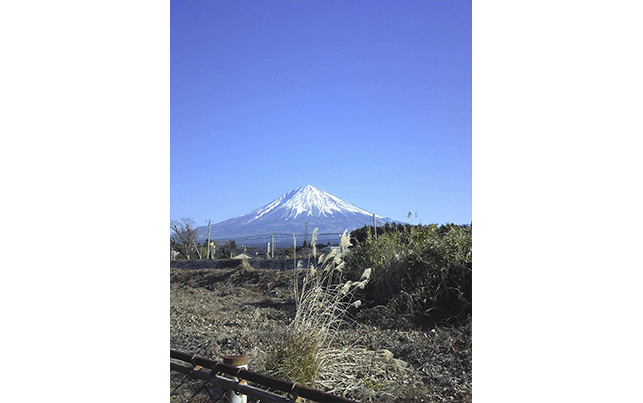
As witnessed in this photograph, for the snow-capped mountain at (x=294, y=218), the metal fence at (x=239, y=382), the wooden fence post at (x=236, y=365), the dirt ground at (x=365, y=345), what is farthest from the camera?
the snow-capped mountain at (x=294, y=218)

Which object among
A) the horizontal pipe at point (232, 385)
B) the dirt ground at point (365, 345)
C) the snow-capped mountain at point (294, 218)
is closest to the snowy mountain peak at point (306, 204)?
the snow-capped mountain at point (294, 218)

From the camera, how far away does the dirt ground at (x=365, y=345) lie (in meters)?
1.51

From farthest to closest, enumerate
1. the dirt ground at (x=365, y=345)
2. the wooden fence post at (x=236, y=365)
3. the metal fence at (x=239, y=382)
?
the dirt ground at (x=365, y=345), the wooden fence post at (x=236, y=365), the metal fence at (x=239, y=382)

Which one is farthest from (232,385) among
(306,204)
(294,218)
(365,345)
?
(306,204)

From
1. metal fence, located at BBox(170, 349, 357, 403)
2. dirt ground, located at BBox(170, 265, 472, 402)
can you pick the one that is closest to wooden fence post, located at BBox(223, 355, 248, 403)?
metal fence, located at BBox(170, 349, 357, 403)

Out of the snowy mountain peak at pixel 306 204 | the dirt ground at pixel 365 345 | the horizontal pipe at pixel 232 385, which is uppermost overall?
the snowy mountain peak at pixel 306 204

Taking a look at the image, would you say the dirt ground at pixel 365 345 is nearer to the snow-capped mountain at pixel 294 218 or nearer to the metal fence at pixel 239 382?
the metal fence at pixel 239 382

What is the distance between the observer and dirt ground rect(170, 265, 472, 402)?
1.51 meters
